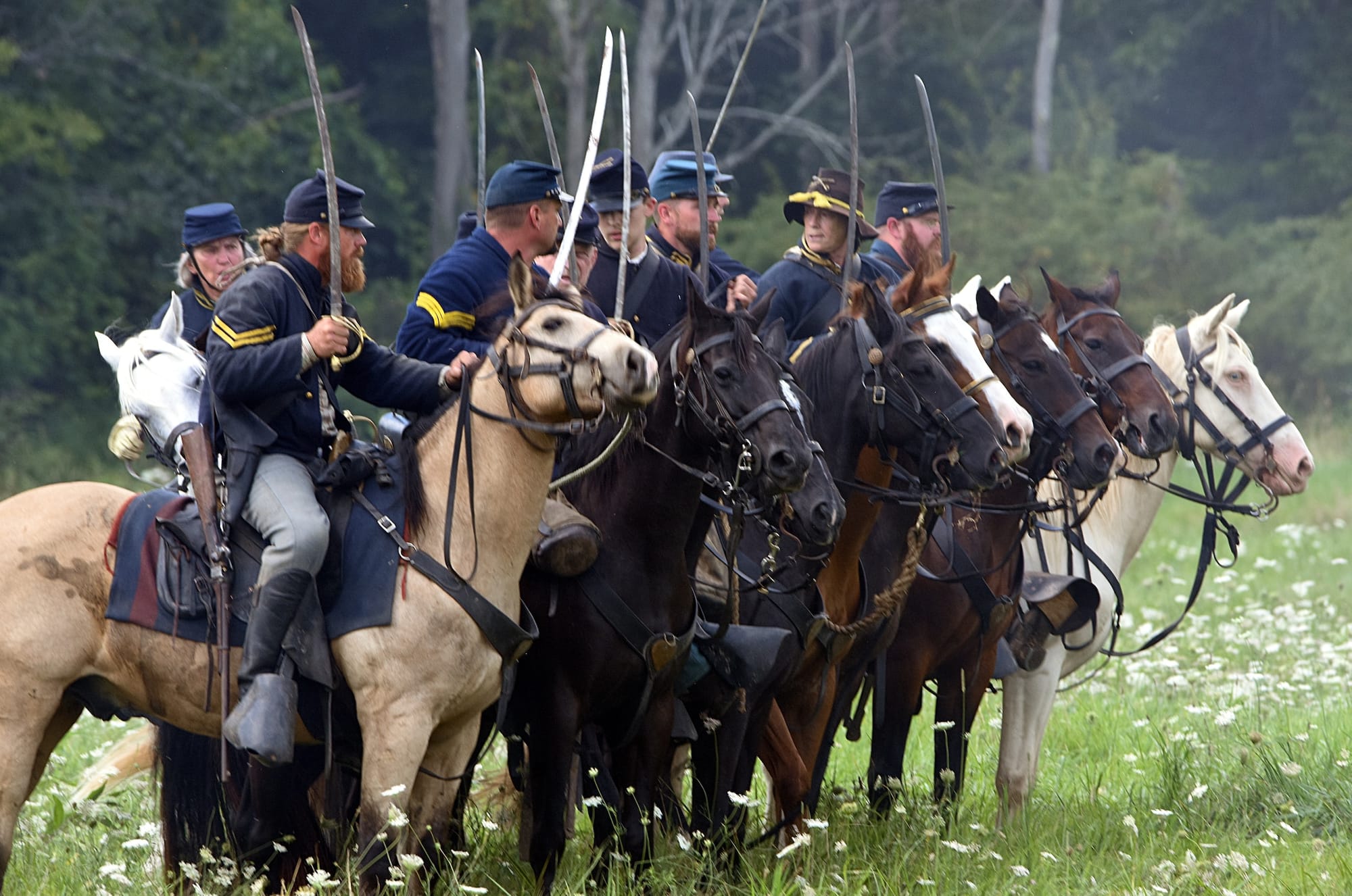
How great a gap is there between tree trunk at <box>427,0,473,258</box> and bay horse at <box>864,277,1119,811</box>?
1861cm

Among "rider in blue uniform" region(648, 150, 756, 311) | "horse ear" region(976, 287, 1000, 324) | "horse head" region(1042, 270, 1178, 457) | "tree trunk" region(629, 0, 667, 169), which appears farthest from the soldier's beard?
"tree trunk" region(629, 0, 667, 169)

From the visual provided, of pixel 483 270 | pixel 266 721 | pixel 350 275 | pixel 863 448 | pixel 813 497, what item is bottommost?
pixel 266 721

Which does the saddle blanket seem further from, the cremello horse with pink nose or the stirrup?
the cremello horse with pink nose

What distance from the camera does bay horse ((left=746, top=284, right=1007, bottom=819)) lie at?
627 centimetres

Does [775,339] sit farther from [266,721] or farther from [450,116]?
[450,116]

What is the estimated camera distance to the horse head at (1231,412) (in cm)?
854

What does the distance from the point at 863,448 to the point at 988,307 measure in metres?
1.53

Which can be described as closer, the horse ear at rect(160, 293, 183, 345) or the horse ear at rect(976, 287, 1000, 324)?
the horse ear at rect(160, 293, 183, 345)

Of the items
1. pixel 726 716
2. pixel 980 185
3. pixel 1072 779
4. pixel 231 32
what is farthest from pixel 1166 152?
pixel 726 716

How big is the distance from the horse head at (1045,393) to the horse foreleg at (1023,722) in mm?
1005

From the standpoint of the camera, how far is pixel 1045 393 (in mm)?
7535

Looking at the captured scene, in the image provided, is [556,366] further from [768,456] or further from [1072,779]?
[1072,779]

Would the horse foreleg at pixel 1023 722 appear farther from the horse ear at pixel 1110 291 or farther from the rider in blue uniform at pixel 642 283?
the rider in blue uniform at pixel 642 283

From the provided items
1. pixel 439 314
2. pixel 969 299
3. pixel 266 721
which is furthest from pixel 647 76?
pixel 266 721
